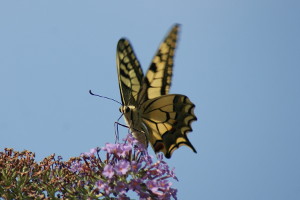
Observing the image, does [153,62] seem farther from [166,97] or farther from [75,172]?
[75,172]

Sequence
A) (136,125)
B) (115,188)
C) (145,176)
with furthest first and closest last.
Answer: (136,125), (145,176), (115,188)

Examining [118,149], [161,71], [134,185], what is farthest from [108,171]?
[161,71]

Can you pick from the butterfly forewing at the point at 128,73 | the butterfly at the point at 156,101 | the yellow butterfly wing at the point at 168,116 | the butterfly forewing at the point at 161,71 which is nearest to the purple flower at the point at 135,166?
the butterfly at the point at 156,101

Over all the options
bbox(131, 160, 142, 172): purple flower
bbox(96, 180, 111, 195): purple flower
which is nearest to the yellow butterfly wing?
bbox(131, 160, 142, 172): purple flower

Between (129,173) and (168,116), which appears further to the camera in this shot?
(168,116)

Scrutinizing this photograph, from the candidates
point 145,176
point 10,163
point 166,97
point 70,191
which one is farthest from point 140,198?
point 166,97

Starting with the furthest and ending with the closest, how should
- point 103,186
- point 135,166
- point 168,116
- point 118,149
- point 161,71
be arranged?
point 168,116 < point 161,71 < point 118,149 < point 135,166 < point 103,186

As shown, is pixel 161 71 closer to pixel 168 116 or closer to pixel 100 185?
pixel 168 116

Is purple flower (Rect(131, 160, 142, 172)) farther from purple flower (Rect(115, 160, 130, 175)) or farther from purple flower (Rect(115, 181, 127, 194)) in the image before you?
purple flower (Rect(115, 181, 127, 194))
